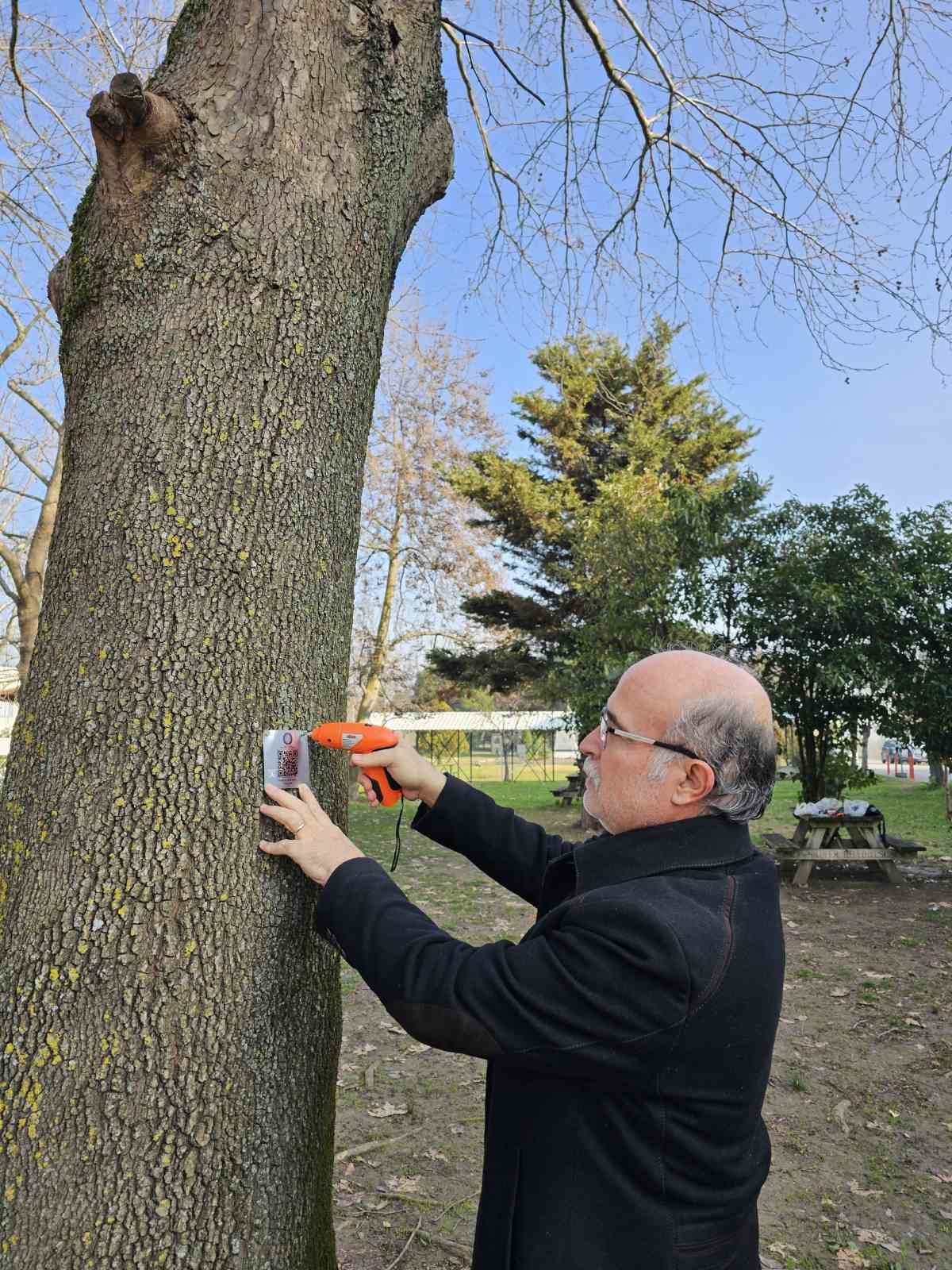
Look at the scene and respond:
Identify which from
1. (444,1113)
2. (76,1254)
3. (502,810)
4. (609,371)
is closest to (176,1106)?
(76,1254)

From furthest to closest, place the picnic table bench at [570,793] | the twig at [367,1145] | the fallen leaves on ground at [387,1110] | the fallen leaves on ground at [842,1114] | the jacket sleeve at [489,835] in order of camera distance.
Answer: the picnic table bench at [570,793] < the fallen leaves on ground at [387,1110] < the fallen leaves on ground at [842,1114] < the twig at [367,1145] < the jacket sleeve at [489,835]

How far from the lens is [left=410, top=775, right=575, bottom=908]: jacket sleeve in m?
2.34

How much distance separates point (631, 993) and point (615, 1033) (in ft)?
0.23

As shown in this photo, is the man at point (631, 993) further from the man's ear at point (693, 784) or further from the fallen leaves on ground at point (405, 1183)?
the fallen leaves on ground at point (405, 1183)

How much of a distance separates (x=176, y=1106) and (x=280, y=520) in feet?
3.79

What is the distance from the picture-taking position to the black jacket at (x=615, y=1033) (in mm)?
1475

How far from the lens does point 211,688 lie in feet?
5.93

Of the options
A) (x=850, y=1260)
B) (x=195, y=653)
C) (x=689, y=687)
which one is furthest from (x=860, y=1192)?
(x=195, y=653)

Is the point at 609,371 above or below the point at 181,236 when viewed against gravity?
above

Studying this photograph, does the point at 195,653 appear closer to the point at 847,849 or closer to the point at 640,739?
the point at 640,739

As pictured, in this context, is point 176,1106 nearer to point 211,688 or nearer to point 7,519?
point 211,688

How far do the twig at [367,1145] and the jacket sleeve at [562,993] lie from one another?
2.73 m

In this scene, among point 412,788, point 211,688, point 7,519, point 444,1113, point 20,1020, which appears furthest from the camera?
point 7,519

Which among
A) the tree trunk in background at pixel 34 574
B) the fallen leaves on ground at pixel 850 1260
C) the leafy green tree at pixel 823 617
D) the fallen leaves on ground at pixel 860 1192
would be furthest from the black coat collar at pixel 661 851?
the tree trunk in background at pixel 34 574
